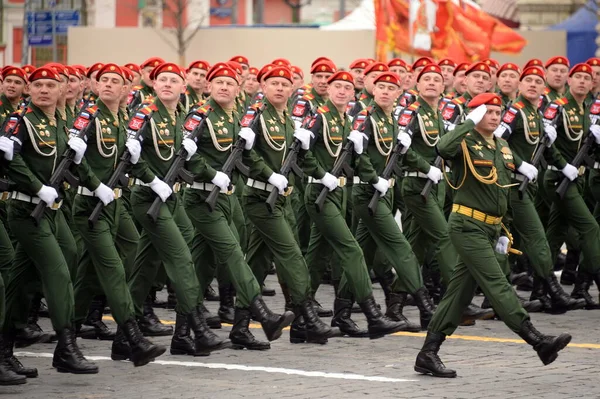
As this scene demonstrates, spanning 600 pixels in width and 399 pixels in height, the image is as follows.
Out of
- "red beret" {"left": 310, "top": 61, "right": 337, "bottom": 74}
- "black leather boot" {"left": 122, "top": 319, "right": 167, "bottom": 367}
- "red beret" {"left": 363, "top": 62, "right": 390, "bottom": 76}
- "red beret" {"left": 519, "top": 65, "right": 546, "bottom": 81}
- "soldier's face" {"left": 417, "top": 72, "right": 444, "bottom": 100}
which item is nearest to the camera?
"black leather boot" {"left": 122, "top": 319, "right": 167, "bottom": 367}

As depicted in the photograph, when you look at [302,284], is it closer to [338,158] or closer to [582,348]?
[338,158]

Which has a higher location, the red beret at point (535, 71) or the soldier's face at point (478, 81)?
the red beret at point (535, 71)

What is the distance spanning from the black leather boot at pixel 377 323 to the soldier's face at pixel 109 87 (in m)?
2.39

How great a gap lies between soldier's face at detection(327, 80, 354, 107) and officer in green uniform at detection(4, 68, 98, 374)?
2.60m

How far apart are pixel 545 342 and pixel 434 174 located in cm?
296

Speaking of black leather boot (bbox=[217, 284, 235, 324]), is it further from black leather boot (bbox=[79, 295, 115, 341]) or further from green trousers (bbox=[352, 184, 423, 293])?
green trousers (bbox=[352, 184, 423, 293])

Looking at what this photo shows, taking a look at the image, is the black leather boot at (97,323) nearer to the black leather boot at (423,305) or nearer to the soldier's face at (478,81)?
the black leather boot at (423,305)

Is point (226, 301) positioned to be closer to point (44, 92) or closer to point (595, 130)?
point (44, 92)

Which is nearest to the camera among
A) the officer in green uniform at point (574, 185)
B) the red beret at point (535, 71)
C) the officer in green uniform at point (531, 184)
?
the officer in green uniform at point (531, 184)

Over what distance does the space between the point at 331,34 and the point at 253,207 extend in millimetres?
23978

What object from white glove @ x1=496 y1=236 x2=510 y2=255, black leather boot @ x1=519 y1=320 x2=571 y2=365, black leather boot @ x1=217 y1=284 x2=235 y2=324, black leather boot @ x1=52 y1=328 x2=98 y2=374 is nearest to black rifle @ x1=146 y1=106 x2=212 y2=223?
black leather boot @ x1=52 y1=328 x2=98 y2=374

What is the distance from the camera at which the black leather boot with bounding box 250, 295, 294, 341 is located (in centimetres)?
1062

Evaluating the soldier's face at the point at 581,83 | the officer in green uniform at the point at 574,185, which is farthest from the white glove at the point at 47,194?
the soldier's face at the point at 581,83

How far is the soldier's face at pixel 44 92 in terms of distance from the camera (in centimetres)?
1009
